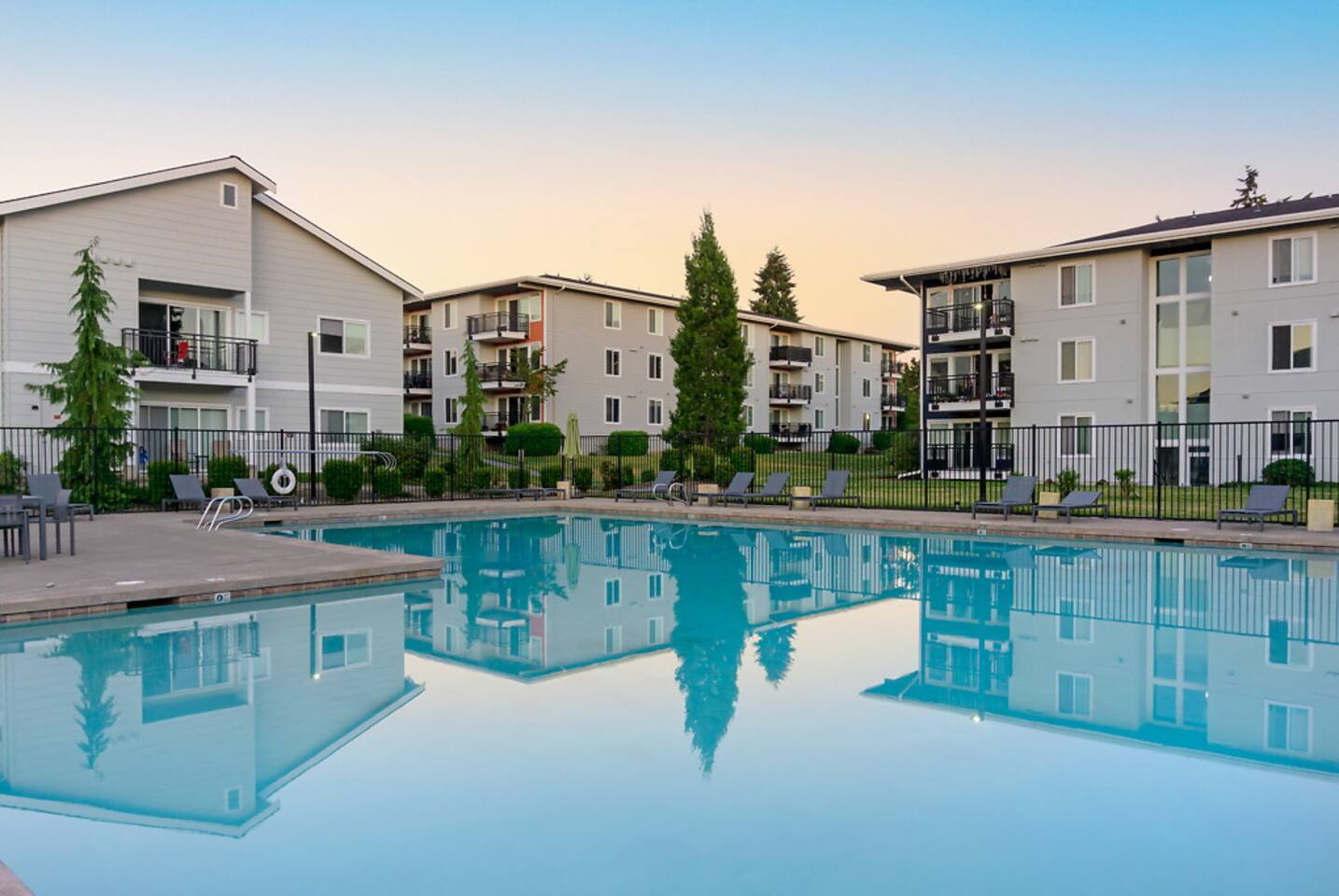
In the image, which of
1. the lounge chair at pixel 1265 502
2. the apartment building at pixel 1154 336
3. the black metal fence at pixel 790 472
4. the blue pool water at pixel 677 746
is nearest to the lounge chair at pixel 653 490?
the black metal fence at pixel 790 472

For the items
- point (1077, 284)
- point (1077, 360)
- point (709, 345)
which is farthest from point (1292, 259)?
point (709, 345)

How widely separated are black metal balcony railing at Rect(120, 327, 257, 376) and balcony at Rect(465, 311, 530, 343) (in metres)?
14.9

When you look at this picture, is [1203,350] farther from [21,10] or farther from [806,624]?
[21,10]

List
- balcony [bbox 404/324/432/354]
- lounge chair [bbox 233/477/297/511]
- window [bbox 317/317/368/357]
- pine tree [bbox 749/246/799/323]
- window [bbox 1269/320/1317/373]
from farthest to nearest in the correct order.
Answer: pine tree [bbox 749/246/799/323], balcony [bbox 404/324/432/354], window [bbox 317/317/368/357], window [bbox 1269/320/1317/373], lounge chair [bbox 233/477/297/511]

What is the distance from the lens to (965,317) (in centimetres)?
3494

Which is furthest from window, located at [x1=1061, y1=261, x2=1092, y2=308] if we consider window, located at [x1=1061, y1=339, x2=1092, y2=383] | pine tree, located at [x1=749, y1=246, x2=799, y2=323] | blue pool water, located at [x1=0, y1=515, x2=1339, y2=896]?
Answer: pine tree, located at [x1=749, y1=246, x2=799, y2=323]

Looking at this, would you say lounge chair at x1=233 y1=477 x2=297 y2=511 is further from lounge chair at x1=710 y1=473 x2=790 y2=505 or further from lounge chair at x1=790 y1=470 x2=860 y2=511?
lounge chair at x1=790 y1=470 x2=860 y2=511

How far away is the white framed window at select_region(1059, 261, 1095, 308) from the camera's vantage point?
31.5 metres

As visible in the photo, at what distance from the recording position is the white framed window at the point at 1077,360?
31516 millimetres

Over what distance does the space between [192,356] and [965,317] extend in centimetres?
2703

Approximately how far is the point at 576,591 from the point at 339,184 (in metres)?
19.6

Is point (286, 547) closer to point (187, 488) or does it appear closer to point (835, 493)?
point (187, 488)

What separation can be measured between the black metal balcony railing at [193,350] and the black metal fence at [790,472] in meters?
2.03

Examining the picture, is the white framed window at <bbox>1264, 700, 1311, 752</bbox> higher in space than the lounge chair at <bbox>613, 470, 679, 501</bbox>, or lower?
lower
